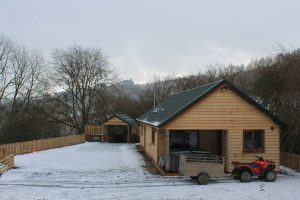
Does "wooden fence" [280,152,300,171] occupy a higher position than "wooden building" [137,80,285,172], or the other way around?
"wooden building" [137,80,285,172]

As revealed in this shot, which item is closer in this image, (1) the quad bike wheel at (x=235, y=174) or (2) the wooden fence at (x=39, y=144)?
(1) the quad bike wheel at (x=235, y=174)

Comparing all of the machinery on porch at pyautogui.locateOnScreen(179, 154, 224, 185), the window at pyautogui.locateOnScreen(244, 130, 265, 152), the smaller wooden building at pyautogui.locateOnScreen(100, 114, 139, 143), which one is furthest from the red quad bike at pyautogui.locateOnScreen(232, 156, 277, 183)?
the smaller wooden building at pyautogui.locateOnScreen(100, 114, 139, 143)

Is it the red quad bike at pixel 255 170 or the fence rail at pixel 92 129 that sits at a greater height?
the fence rail at pixel 92 129

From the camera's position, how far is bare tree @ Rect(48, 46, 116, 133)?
5544 cm

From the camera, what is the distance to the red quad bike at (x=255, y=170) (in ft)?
60.9

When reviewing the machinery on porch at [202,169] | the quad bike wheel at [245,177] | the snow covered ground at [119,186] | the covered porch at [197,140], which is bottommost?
the snow covered ground at [119,186]

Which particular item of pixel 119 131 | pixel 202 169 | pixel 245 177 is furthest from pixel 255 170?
pixel 119 131

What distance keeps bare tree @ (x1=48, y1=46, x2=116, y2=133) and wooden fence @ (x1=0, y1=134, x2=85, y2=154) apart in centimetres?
1134

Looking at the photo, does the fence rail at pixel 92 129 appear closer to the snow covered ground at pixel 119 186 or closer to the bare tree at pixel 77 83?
the bare tree at pixel 77 83

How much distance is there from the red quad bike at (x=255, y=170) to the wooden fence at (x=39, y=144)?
16.4 metres

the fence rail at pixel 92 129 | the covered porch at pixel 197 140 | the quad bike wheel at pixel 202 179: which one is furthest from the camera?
the fence rail at pixel 92 129

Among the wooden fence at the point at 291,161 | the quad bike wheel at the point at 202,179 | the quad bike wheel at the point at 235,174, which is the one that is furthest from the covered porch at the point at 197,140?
the quad bike wheel at the point at 202,179

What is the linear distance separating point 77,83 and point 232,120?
3745cm

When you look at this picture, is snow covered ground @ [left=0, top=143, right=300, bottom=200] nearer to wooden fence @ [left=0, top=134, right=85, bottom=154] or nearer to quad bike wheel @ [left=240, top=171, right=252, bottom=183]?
A: quad bike wheel @ [left=240, top=171, right=252, bottom=183]
